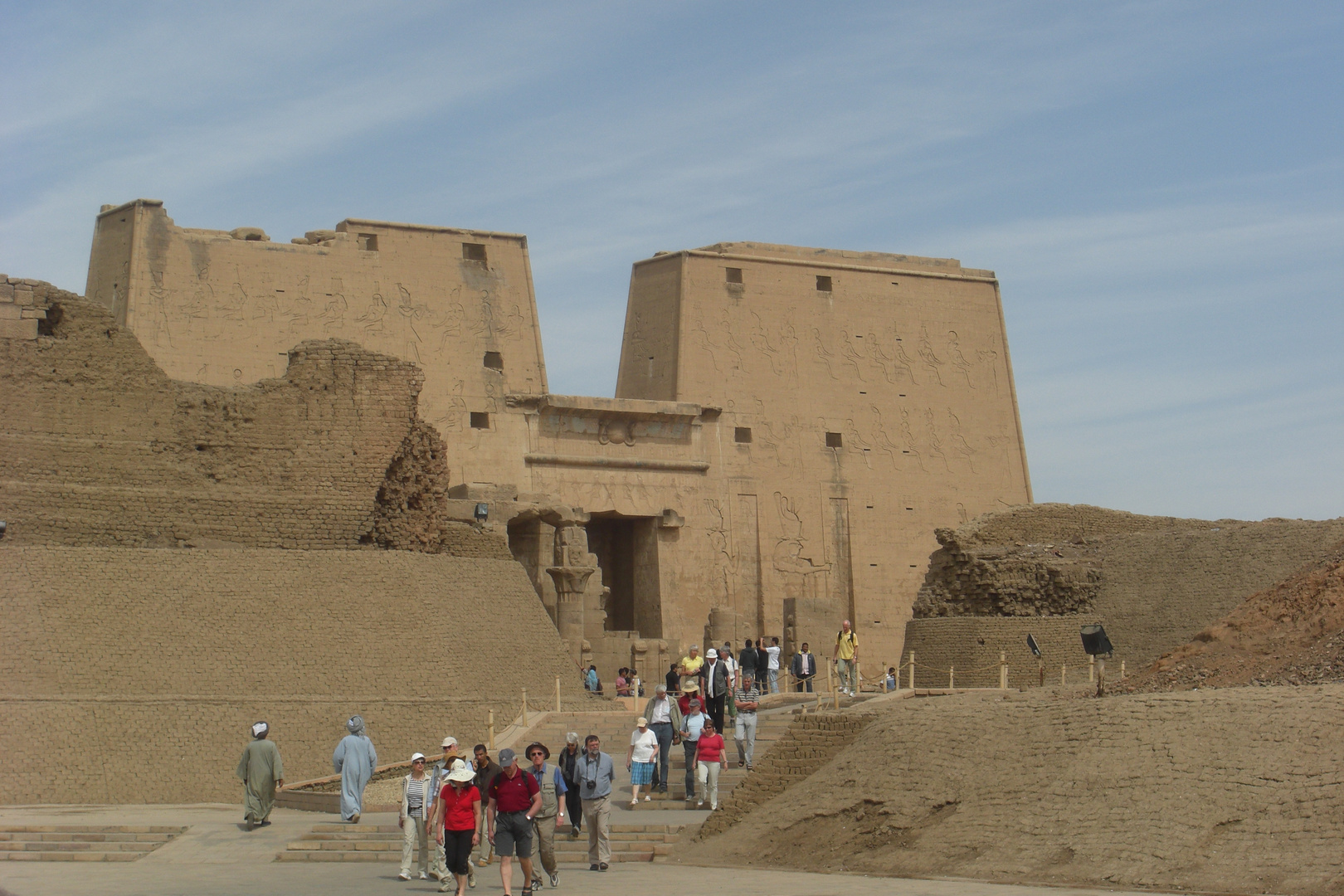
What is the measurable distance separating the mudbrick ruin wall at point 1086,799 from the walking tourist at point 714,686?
2.76m

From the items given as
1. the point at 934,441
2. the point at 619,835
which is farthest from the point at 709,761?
the point at 934,441

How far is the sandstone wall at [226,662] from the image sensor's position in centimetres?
1661

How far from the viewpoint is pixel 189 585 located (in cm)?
1884

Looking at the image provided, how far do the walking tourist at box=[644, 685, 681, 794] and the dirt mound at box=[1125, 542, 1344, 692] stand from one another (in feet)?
12.7

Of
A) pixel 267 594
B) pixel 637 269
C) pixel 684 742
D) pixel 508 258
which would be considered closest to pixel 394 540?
pixel 267 594

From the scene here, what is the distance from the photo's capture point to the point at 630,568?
31.3 m

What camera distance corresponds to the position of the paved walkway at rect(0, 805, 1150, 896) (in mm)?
10961

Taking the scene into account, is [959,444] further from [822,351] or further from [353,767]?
[353,767]

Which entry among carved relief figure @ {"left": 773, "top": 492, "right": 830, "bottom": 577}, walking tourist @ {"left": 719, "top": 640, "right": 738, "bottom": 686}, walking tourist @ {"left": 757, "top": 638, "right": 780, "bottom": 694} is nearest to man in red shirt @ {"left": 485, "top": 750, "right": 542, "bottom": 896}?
walking tourist @ {"left": 719, "top": 640, "right": 738, "bottom": 686}

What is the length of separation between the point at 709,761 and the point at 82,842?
16.3 feet

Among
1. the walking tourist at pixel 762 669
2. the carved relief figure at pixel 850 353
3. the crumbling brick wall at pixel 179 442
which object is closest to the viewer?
the crumbling brick wall at pixel 179 442

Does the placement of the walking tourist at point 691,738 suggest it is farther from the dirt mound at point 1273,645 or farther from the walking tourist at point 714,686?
the dirt mound at point 1273,645

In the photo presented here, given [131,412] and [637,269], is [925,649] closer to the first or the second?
[637,269]

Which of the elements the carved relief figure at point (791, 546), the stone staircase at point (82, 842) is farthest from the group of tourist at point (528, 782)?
the carved relief figure at point (791, 546)
